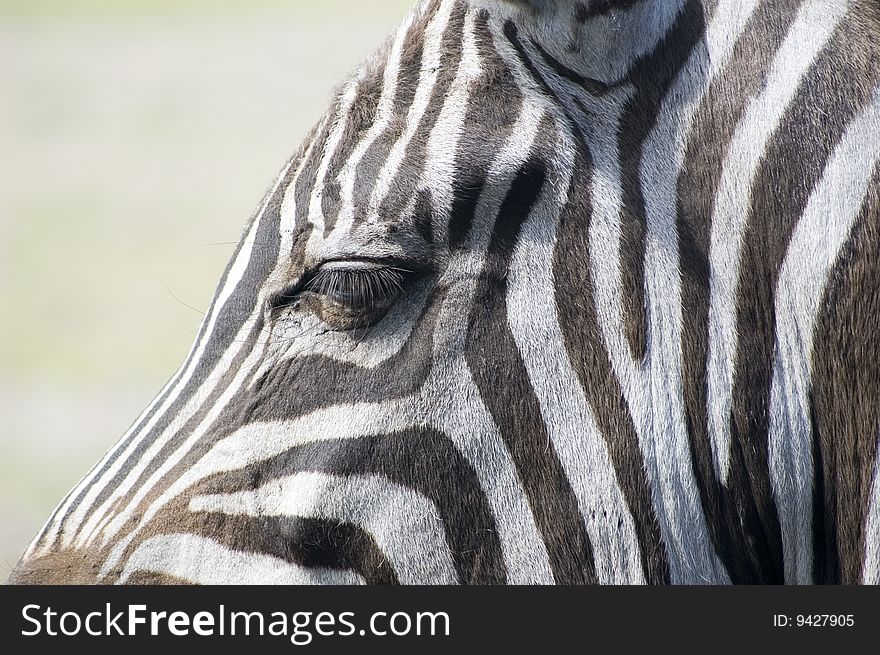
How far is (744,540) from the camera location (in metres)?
2.31

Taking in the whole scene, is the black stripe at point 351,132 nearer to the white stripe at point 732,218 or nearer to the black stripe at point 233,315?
the black stripe at point 233,315

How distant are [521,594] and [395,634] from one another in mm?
363

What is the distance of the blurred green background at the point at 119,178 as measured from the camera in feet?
40.8

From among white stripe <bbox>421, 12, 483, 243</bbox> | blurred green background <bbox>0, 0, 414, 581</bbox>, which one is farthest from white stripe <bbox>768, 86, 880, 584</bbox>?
blurred green background <bbox>0, 0, 414, 581</bbox>

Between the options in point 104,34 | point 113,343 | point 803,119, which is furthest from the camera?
point 104,34

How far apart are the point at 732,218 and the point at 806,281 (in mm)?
239

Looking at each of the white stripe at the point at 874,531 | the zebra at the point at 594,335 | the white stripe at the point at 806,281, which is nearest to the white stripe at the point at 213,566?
the zebra at the point at 594,335

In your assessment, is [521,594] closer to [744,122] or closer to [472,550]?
[472,550]

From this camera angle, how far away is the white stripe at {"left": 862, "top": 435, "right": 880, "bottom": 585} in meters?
2.22

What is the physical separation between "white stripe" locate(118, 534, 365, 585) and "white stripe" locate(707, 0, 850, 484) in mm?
1018

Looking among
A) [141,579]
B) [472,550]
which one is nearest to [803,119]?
[472,550]

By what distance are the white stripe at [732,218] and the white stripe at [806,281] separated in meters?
0.12

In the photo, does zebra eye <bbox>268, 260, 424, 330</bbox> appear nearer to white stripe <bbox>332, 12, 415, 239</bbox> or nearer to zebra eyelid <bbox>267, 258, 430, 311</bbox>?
zebra eyelid <bbox>267, 258, 430, 311</bbox>

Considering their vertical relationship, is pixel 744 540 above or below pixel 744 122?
below
